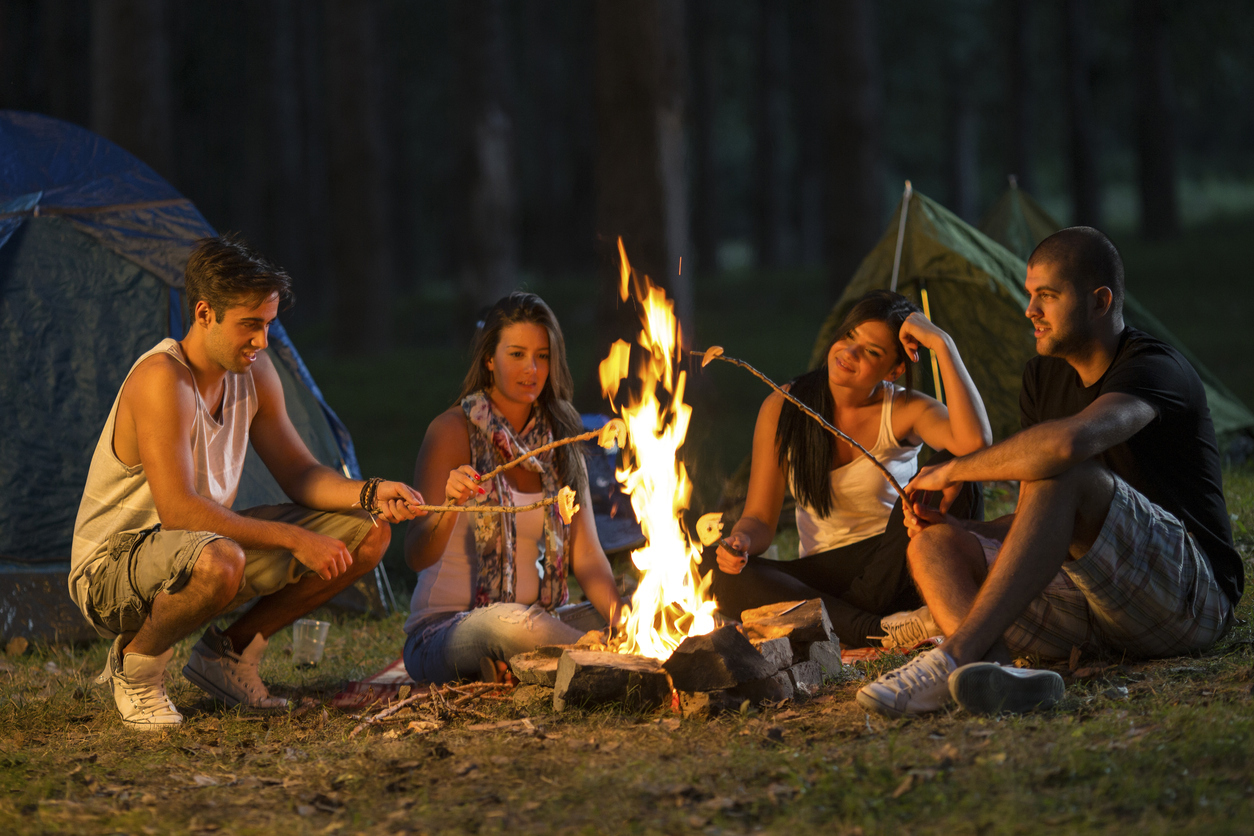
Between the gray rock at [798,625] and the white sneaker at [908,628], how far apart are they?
0.25m

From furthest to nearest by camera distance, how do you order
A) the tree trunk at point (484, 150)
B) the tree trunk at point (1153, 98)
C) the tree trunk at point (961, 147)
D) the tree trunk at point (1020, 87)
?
the tree trunk at point (961, 147) → the tree trunk at point (1020, 87) → the tree trunk at point (1153, 98) → the tree trunk at point (484, 150)

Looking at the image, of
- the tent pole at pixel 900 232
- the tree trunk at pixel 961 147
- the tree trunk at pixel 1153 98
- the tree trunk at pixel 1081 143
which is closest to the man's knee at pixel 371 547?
the tent pole at pixel 900 232

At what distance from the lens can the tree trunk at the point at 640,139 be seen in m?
9.22

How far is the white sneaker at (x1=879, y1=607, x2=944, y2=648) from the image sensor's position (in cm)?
414

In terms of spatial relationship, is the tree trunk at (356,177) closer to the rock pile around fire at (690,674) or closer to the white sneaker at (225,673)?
the white sneaker at (225,673)

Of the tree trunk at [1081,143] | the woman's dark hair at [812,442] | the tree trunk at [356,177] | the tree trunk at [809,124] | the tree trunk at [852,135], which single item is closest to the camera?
the woman's dark hair at [812,442]

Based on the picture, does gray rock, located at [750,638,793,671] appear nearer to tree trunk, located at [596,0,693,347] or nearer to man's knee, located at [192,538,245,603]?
man's knee, located at [192,538,245,603]

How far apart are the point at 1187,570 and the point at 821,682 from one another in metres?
1.20

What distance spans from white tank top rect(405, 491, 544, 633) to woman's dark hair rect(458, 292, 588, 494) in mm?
170

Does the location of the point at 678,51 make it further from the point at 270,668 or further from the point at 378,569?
the point at 270,668

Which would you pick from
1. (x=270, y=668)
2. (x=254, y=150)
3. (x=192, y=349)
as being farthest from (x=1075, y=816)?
(x=254, y=150)

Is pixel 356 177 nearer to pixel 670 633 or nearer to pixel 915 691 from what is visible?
pixel 670 633

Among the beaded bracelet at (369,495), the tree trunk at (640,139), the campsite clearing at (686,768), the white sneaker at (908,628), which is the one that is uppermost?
the tree trunk at (640,139)

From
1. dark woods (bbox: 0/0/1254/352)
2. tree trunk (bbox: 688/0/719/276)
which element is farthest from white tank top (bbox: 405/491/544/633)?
tree trunk (bbox: 688/0/719/276)
